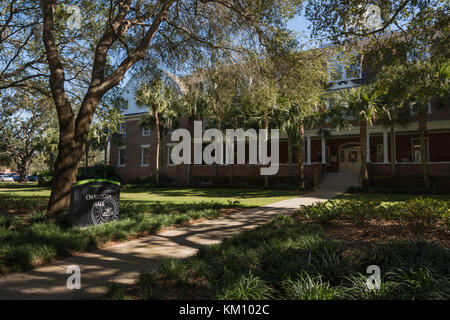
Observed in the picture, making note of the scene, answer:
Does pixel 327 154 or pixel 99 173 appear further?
pixel 99 173

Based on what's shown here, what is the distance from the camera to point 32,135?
127 ft

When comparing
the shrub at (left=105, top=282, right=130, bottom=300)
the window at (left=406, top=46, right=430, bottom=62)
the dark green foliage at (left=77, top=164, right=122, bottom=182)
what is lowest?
the shrub at (left=105, top=282, right=130, bottom=300)

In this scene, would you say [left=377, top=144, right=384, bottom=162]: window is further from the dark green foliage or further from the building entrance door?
the dark green foliage

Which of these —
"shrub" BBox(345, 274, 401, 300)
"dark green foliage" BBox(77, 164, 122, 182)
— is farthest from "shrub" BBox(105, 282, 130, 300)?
"dark green foliage" BBox(77, 164, 122, 182)

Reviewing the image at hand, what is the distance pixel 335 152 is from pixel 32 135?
126 ft

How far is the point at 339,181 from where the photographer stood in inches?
869

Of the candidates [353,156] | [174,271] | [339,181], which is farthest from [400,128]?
[174,271]

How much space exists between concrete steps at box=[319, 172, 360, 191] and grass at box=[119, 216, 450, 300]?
682 inches

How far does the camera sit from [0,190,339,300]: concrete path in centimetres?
330

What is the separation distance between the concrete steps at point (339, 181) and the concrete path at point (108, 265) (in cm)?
1564

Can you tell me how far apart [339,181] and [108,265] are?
20.7 m

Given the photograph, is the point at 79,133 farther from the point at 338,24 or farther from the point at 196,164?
the point at 196,164

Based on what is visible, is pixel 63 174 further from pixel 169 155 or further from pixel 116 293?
pixel 169 155

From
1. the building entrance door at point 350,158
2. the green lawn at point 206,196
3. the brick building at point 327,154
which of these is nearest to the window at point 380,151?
the brick building at point 327,154
